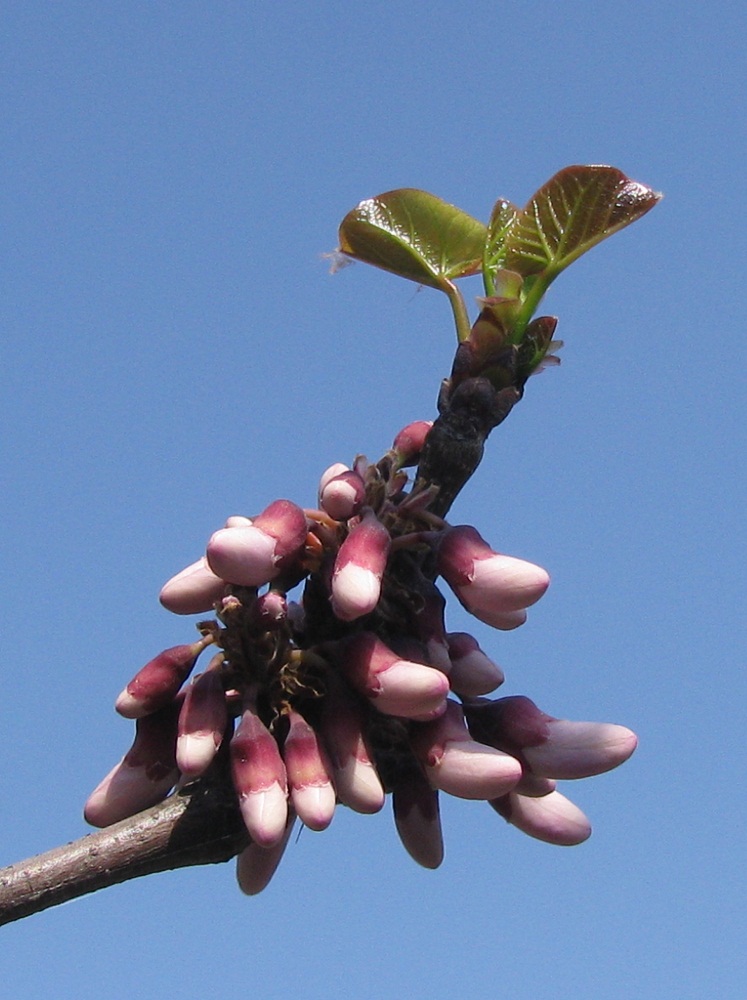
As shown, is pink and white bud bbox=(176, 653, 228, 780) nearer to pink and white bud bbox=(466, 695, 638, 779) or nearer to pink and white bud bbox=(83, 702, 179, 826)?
pink and white bud bbox=(83, 702, 179, 826)

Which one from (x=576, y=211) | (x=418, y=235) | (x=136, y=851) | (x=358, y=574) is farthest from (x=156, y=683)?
(x=576, y=211)

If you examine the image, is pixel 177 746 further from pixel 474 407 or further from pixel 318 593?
pixel 474 407

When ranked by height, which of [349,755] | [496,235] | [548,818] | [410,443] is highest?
[496,235]

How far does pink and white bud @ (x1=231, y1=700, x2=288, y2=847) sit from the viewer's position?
6.58ft

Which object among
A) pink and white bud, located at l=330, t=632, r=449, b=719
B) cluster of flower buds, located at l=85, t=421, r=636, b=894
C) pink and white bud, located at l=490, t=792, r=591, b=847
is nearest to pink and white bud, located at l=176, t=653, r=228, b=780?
cluster of flower buds, located at l=85, t=421, r=636, b=894

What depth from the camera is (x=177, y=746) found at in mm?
2141

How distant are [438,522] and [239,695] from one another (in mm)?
447

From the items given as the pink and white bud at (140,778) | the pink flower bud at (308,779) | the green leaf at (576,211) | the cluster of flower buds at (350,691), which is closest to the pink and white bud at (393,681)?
the cluster of flower buds at (350,691)

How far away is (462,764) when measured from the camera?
2.09 m

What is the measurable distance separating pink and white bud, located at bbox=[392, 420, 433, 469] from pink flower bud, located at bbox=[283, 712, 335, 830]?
59cm

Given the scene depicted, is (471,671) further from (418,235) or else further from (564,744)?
(418,235)

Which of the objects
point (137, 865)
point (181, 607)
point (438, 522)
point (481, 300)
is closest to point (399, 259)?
point (481, 300)

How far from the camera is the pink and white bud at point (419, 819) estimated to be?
228 centimetres

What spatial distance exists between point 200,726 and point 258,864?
1.01 feet
